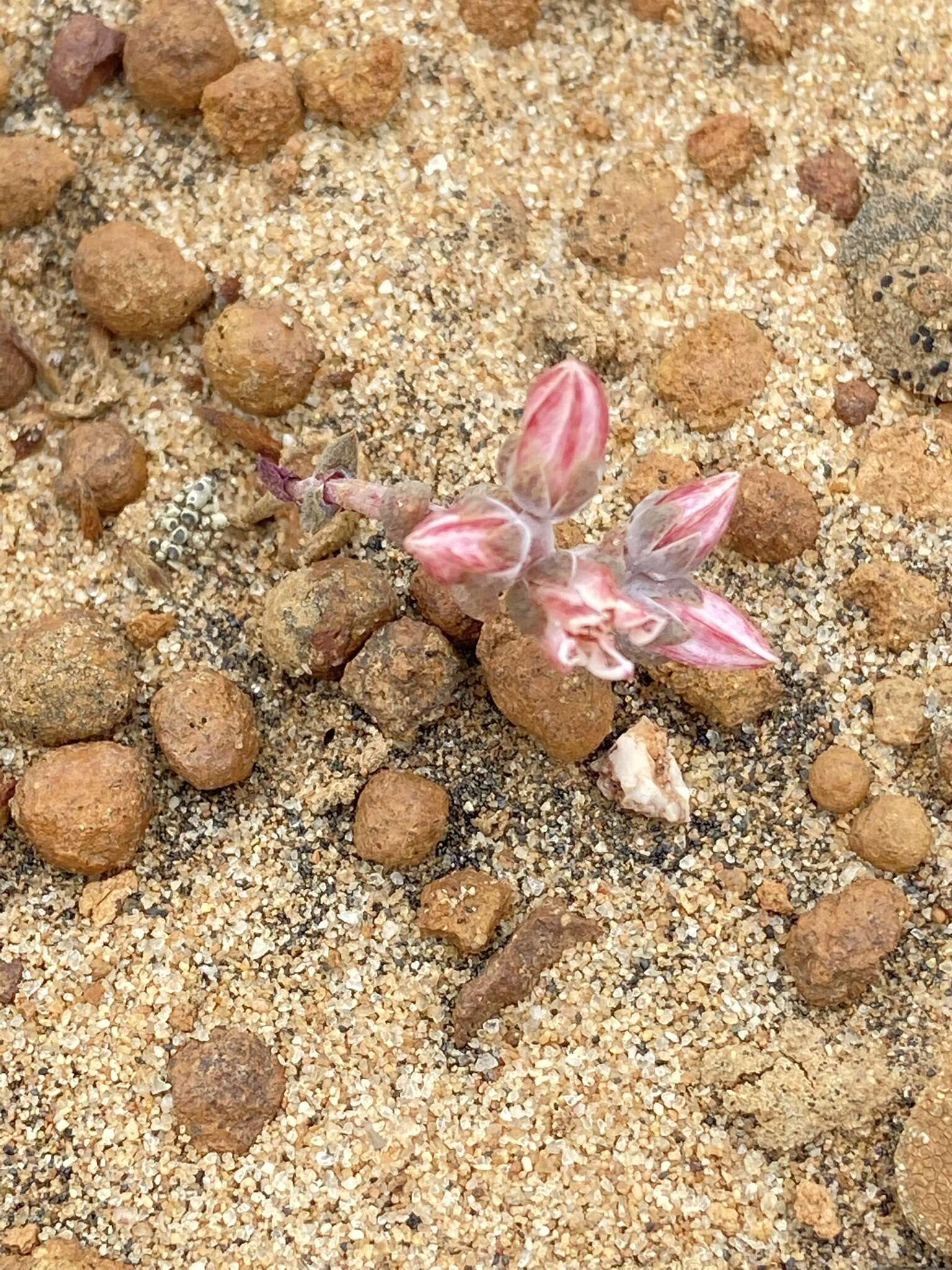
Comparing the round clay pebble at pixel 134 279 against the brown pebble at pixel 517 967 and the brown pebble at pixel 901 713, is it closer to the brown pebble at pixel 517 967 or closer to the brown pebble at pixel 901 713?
the brown pebble at pixel 517 967

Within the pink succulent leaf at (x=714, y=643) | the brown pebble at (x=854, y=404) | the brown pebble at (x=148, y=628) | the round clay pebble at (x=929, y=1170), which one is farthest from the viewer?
the brown pebble at (x=854, y=404)

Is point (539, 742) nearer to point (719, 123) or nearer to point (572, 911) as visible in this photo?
point (572, 911)

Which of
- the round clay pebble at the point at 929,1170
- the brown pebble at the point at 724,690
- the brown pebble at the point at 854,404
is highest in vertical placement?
the brown pebble at the point at 854,404

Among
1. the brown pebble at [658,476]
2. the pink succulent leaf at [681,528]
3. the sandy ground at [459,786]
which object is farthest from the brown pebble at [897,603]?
the pink succulent leaf at [681,528]

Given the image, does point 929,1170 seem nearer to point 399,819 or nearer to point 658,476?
point 399,819

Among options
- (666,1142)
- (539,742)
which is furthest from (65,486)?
(666,1142)

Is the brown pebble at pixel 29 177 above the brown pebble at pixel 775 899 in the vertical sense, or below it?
above

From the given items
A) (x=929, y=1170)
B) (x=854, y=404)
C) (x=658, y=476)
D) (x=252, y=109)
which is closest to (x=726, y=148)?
(x=854, y=404)
